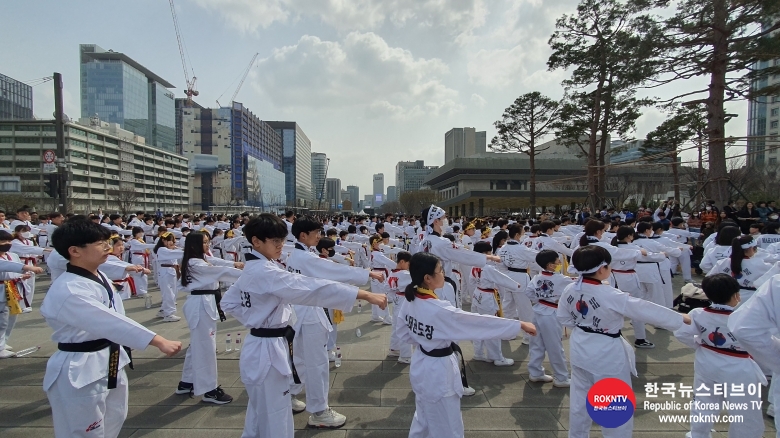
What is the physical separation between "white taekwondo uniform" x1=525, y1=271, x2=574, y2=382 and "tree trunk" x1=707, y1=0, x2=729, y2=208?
1124cm

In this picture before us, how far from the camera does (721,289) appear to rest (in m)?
3.52

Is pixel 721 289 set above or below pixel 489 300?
Answer: above

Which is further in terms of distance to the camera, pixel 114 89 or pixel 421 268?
pixel 114 89

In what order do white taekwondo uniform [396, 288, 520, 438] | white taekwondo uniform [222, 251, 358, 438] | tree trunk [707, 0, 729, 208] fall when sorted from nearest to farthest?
1. white taekwondo uniform [396, 288, 520, 438]
2. white taekwondo uniform [222, 251, 358, 438]
3. tree trunk [707, 0, 729, 208]

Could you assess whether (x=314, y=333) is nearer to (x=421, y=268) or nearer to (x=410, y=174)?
(x=421, y=268)

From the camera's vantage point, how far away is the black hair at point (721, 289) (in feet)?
11.5

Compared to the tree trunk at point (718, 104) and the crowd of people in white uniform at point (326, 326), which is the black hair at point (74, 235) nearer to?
the crowd of people in white uniform at point (326, 326)

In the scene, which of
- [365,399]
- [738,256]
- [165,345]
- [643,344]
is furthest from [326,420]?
[738,256]

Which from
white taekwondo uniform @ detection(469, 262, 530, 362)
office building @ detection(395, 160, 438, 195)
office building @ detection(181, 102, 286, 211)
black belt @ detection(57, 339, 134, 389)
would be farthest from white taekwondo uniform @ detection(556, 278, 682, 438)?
office building @ detection(395, 160, 438, 195)

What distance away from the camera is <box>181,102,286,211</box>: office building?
10600 centimetres

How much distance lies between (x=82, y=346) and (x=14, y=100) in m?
98.4

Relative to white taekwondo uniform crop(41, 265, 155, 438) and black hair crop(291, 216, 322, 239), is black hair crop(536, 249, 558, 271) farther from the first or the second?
white taekwondo uniform crop(41, 265, 155, 438)

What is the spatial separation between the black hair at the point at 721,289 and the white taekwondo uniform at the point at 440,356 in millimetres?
1989

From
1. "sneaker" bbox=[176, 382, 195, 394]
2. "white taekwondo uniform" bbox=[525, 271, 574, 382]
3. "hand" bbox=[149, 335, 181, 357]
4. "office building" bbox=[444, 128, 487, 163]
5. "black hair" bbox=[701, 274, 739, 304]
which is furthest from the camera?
"office building" bbox=[444, 128, 487, 163]
